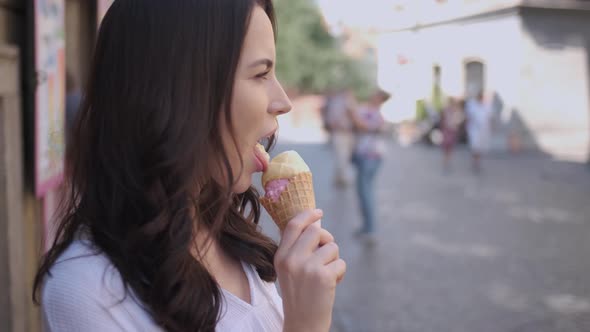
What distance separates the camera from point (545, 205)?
470 inches

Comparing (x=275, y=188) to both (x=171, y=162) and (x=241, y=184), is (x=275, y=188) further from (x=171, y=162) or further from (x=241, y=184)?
(x=171, y=162)

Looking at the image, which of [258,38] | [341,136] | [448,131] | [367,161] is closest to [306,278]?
[258,38]

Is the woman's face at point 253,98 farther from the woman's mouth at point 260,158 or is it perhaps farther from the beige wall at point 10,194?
the beige wall at point 10,194

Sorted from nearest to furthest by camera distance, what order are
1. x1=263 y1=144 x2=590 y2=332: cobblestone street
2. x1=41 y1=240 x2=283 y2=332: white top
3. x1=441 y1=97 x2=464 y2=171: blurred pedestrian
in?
1. x1=41 y1=240 x2=283 y2=332: white top
2. x1=263 y1=144 x2=590 y2=332: cobblestone street
3. x1=441 y1=97 x2=464 y2=171: blurred pedestrian

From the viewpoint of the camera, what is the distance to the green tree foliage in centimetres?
3897

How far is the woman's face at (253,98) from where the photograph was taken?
1.46 metres

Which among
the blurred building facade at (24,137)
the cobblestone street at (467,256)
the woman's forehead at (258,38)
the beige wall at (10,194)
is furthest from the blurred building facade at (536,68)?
the woman's forehead at (258,38)

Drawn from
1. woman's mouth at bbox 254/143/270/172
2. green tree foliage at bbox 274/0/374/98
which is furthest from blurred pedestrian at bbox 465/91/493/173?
green tree foliage at bbox 274/0/374/98

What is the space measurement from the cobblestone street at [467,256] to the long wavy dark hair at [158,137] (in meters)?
4.28

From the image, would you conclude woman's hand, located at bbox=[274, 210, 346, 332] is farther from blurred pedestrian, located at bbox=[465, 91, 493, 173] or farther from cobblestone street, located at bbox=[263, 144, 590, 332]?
blurred pedestrian, located at bbox=[465, 91, 493, 173]

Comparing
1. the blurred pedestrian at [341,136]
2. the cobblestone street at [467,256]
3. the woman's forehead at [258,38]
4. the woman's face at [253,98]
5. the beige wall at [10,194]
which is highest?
the woman's forehead at [258,38]

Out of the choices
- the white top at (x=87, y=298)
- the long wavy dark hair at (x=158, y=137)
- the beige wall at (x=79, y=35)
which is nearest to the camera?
the white top at (x=87, y=298)

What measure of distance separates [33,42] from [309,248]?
2558mm

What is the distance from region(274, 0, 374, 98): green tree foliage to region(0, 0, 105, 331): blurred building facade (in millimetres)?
35060
